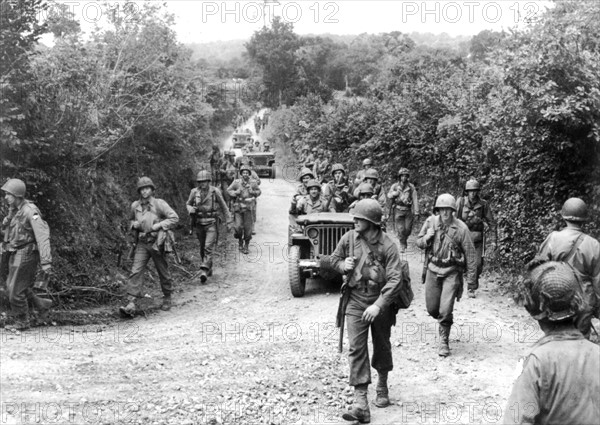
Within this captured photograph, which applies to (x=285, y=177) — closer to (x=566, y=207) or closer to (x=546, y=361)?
(x=566, y=207)

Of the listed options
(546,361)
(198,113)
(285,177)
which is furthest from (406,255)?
(285,177)

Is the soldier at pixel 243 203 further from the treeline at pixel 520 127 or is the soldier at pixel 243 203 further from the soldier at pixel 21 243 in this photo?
the soldier at pixel 21 243

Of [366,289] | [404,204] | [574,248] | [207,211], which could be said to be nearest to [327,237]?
[207,211]

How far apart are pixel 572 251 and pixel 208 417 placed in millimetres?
3922

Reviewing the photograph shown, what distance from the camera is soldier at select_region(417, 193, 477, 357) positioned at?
27.0 ft

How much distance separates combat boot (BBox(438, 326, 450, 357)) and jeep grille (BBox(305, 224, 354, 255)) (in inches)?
129

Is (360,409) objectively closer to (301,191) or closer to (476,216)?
(476,216)

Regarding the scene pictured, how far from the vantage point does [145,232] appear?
398 inches

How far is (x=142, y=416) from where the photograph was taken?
6.26 meters

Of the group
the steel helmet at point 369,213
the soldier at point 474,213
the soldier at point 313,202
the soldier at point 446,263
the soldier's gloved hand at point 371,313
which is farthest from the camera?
the soldier at point 313,202

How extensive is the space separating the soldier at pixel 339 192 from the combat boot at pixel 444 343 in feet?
15.6

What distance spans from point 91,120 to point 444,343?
6.95 metres

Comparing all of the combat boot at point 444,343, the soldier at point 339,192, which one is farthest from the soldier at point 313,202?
the combat boot at point 444,343

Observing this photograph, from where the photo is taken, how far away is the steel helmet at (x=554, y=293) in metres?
2.99
